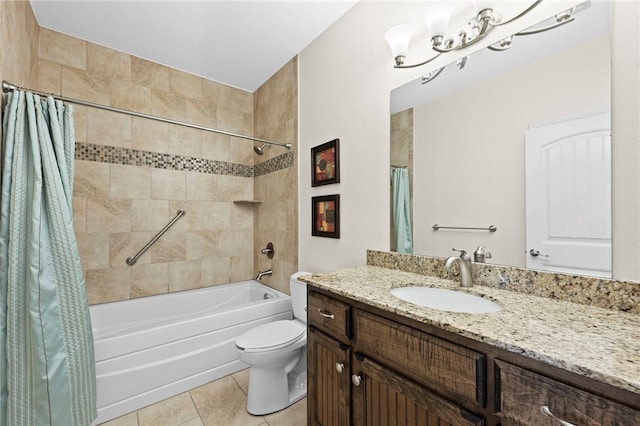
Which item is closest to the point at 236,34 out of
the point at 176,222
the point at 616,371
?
the point at 176,222

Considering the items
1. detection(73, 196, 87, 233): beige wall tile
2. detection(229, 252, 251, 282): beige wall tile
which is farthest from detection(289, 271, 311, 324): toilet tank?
detection(73, 196, 87, 233): beige wall tile

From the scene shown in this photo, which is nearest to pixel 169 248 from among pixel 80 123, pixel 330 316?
pixel 80 123

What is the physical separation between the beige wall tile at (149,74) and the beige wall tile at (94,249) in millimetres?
1380

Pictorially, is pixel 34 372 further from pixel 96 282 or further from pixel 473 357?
pixel 473 357

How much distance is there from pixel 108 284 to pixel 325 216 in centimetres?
191

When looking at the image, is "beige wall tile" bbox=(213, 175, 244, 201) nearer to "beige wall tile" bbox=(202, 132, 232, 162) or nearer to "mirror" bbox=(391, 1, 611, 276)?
"beige wall tile" bbox=(202, 132, 232, 162)

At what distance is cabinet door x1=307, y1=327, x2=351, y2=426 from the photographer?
1.10 m

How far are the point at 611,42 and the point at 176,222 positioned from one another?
294 centimetres

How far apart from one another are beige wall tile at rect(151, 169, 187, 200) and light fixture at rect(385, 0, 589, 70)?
214 cm

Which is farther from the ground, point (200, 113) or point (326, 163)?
point (200, 113)

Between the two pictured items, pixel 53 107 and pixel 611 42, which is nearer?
pixel 611 42

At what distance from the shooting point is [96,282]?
7.23 ft

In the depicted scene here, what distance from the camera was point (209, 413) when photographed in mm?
1655

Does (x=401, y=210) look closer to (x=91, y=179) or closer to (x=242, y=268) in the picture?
(x=242, y=268)
